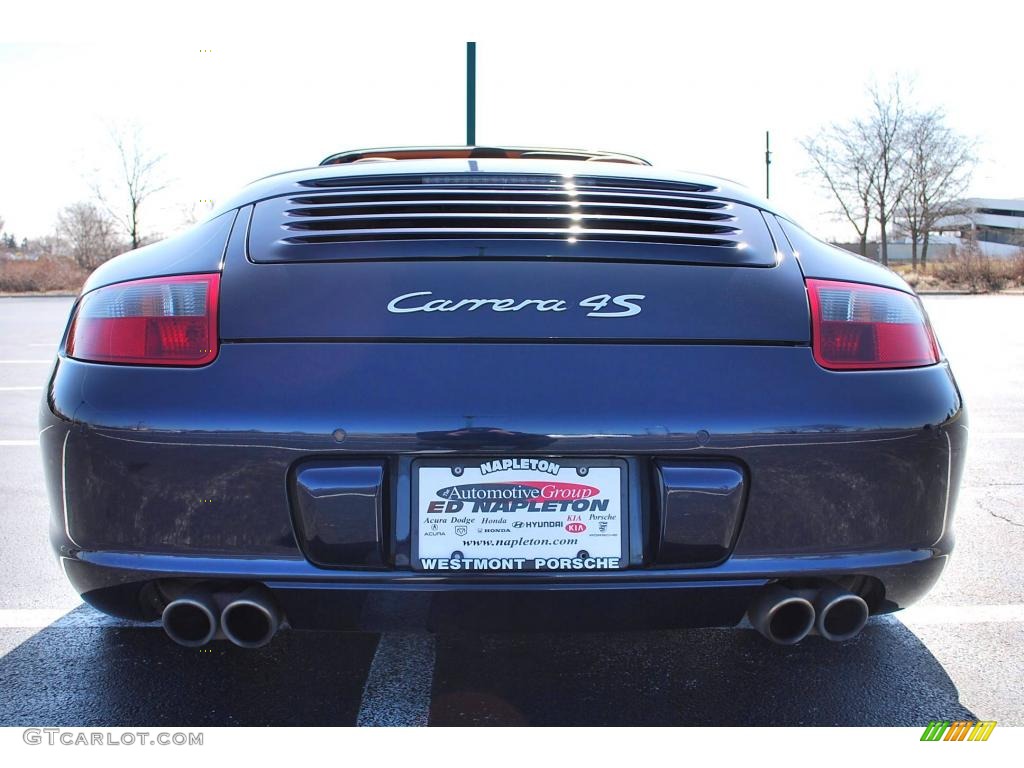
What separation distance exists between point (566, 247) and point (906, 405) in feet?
2.57

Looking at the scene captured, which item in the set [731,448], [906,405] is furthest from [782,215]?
[731,448]

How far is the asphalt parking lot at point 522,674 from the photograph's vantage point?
2002 mm

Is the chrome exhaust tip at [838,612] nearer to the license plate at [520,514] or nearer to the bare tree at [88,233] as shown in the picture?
the license plate at [520,514]

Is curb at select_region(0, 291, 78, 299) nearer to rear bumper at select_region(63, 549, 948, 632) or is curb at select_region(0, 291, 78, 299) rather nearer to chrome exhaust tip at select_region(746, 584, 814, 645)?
rear bumper at select_region(63, 549, 948, 632)

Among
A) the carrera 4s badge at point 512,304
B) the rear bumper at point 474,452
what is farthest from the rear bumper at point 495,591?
the carrera 4s badge at point 512,304

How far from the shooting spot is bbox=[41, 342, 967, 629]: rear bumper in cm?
167

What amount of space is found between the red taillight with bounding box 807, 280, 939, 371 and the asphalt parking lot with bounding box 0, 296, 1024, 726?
85cm

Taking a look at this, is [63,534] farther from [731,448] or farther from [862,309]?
[862,309]

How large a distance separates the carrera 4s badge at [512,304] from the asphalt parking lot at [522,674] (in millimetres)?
951

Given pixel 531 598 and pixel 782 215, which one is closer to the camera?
pixel 531 598

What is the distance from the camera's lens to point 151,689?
2125 millimetres

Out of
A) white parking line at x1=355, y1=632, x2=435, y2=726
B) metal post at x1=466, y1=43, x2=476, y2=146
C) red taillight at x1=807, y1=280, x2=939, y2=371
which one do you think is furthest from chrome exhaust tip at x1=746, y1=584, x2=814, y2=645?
metal post at x1=466, y1=43, x2=476, y2=146

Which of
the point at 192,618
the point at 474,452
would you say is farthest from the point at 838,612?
the point at 192,618

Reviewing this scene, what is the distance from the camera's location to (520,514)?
1.69 m
